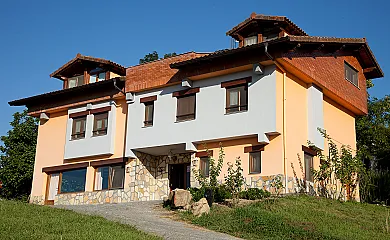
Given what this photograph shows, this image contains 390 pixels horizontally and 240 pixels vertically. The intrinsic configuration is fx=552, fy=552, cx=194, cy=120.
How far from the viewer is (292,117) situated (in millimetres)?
22078

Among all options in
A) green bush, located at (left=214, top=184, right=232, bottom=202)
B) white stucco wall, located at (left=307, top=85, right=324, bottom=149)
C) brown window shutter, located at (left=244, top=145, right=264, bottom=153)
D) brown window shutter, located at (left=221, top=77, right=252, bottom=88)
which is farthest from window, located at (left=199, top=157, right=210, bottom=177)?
white stucco wall, located at (left=307, top=85, right=324, bottom=149)

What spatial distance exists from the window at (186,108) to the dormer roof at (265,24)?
3.34 meters

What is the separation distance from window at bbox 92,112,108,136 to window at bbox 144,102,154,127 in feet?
8.25

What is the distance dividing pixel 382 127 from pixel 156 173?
1516 cm

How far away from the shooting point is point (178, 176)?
2581 centimetres

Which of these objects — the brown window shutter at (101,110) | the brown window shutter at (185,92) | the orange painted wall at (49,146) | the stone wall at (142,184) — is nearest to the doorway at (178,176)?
the stone wall at (142,184)

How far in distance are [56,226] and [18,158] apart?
2058cm

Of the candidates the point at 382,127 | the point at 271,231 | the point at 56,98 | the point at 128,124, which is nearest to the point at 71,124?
the point at 56,98

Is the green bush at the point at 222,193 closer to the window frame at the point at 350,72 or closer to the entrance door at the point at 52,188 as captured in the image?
the window frame at the point at 350,72

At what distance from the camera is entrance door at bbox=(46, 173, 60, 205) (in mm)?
27625

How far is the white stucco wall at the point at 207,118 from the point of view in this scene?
2144 centimetres

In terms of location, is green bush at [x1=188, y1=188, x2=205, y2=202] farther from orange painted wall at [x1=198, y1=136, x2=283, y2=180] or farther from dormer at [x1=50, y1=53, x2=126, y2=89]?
dormer at [x1=50, y1=53, x2=126, y2=89]

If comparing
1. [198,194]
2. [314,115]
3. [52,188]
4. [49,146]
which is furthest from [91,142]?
[314,115]

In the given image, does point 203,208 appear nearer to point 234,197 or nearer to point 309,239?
point 234,197
